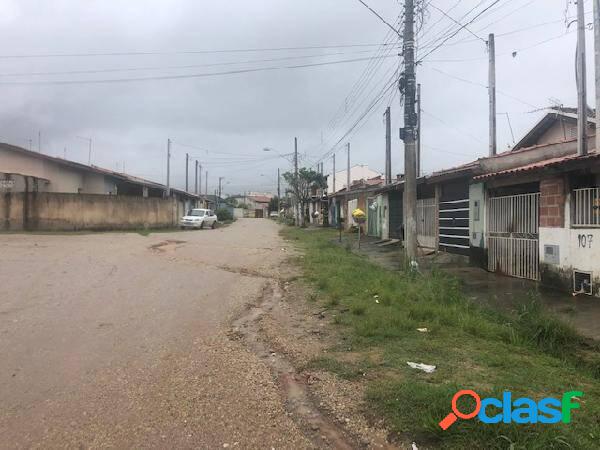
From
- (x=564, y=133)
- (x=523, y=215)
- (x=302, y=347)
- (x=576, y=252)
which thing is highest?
(x=564, y=133)

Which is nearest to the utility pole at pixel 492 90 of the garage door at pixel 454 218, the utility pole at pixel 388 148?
the garage door at pixel 454 218

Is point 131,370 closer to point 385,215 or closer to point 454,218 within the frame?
point 454,218

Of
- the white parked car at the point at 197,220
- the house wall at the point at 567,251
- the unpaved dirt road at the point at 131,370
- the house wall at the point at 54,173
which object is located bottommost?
the unpaved dirt road at the point at 131,370

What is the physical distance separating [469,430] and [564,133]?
712 inches

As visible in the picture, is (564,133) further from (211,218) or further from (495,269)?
(211,218)

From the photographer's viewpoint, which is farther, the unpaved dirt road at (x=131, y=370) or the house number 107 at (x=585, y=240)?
the house number 107 at (x=585, y=240)

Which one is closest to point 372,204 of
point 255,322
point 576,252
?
point 576,252

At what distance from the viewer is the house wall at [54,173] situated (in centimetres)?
2694

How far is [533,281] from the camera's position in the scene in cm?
1018

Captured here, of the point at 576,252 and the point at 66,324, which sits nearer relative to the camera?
the point at 66,324

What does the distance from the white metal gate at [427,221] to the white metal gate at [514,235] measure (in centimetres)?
540

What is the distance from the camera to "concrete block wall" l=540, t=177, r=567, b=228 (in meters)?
9.19

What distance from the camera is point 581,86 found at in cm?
1005

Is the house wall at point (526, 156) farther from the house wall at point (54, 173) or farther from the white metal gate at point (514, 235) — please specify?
the house wall at point (54, 173)
